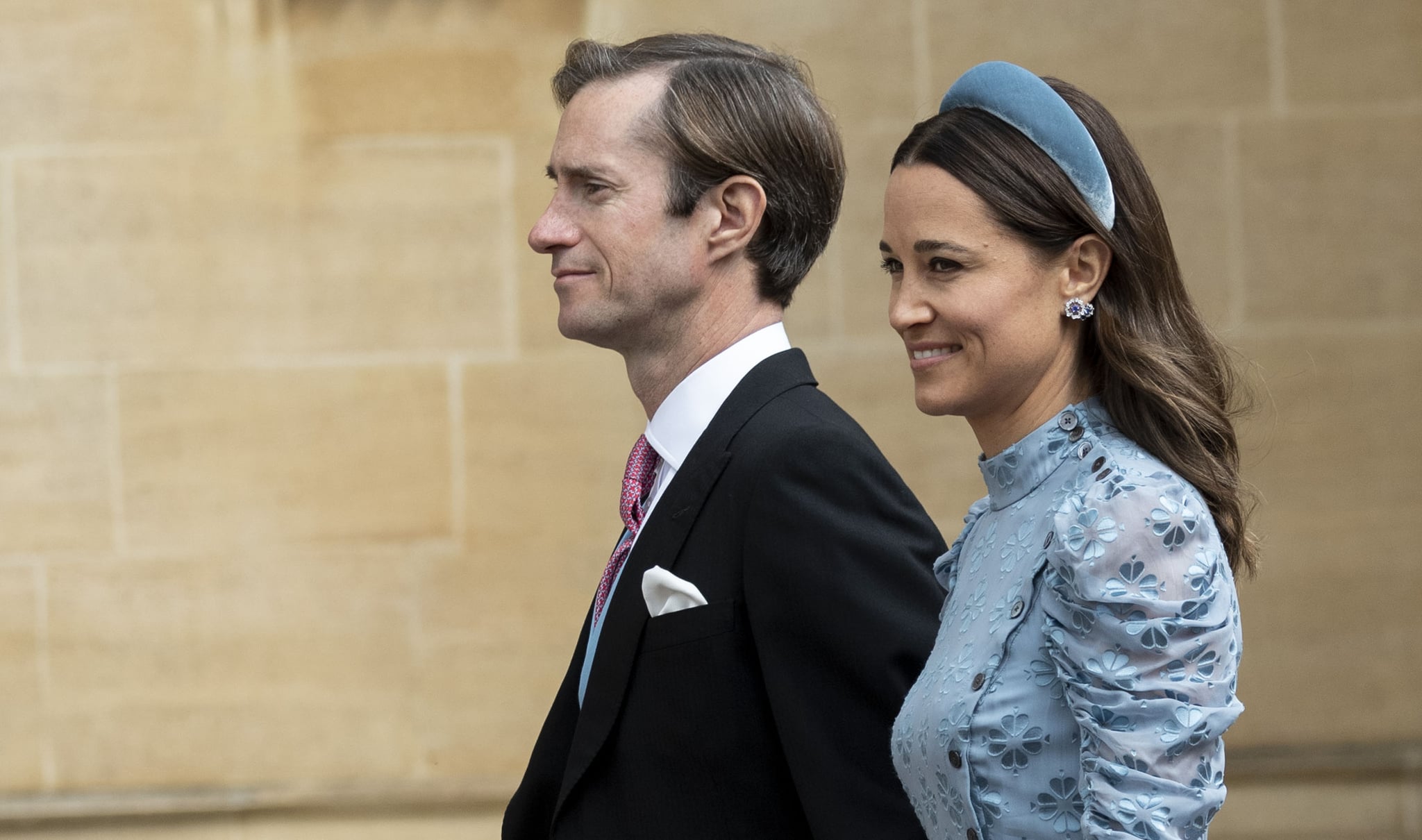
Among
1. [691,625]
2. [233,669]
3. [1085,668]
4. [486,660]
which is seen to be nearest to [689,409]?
[691,625]

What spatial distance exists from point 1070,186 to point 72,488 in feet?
12.1

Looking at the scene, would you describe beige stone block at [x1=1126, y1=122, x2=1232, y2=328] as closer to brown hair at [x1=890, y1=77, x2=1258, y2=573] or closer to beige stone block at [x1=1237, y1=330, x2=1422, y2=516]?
beige stone block at [x1=1237, y1=330, x2=1422, y2=516]

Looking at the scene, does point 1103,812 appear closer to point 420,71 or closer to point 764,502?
point 764,502

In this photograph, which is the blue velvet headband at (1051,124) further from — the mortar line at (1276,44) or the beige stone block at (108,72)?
the beige stone block at (108,72)

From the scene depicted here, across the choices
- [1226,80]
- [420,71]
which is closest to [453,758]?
[420,71]

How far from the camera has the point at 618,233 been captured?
7.22ft

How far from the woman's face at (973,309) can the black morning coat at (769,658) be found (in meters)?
0.33

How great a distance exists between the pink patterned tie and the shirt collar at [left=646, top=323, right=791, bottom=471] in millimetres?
28

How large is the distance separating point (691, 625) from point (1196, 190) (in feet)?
10.1

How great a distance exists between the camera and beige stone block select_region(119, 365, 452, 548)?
438 cm

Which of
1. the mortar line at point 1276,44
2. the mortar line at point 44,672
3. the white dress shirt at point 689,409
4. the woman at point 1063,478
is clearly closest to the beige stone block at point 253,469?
the mortar line at point 44,672

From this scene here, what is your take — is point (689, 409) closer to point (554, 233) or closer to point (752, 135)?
point (554, 233)

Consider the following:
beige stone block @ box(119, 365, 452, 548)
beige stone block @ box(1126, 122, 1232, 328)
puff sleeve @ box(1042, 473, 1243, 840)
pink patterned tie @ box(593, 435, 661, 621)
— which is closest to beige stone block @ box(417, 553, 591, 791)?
beige stone block @ box(119, 365, 452, 548)

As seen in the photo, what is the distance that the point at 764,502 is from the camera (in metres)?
1.91
